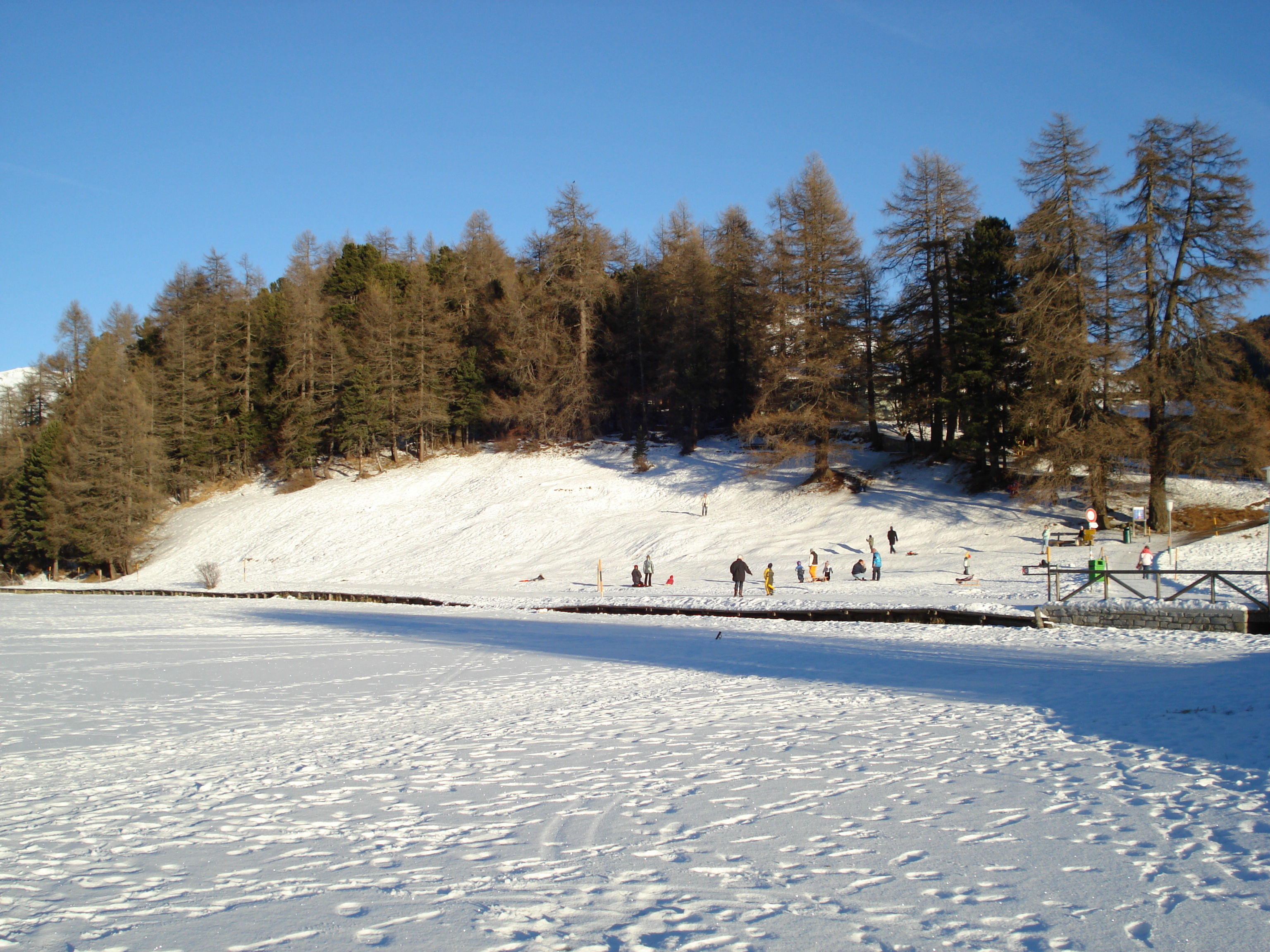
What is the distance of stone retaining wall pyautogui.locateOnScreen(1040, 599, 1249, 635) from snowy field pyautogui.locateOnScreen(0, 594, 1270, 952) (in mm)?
2965

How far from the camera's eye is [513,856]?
17.1 feet

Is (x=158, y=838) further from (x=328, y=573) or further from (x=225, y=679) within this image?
(x=328, y=573)

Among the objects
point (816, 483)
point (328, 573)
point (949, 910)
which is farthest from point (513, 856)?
point (328, 573)

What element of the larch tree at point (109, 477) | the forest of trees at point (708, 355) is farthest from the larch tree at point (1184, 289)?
the larch tree at point (109, 477)

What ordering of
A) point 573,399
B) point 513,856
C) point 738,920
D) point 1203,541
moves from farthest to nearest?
point 573,399, point 1203,541, point 513,856, point 738,920

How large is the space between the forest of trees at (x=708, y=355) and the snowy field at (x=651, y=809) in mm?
19743

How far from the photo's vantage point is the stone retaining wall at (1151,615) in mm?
16109

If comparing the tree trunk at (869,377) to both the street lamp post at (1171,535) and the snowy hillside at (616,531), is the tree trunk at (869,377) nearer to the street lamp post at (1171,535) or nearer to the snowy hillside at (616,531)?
the snowy hillside at (616,531)

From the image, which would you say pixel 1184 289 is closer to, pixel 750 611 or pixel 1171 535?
pixel 1171 535

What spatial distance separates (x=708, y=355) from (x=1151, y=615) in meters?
33.7

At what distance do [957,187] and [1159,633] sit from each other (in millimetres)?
29340

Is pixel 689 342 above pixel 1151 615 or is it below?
above

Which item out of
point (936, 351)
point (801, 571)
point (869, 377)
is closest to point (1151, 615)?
point (801, 571)

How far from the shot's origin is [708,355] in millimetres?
48312
